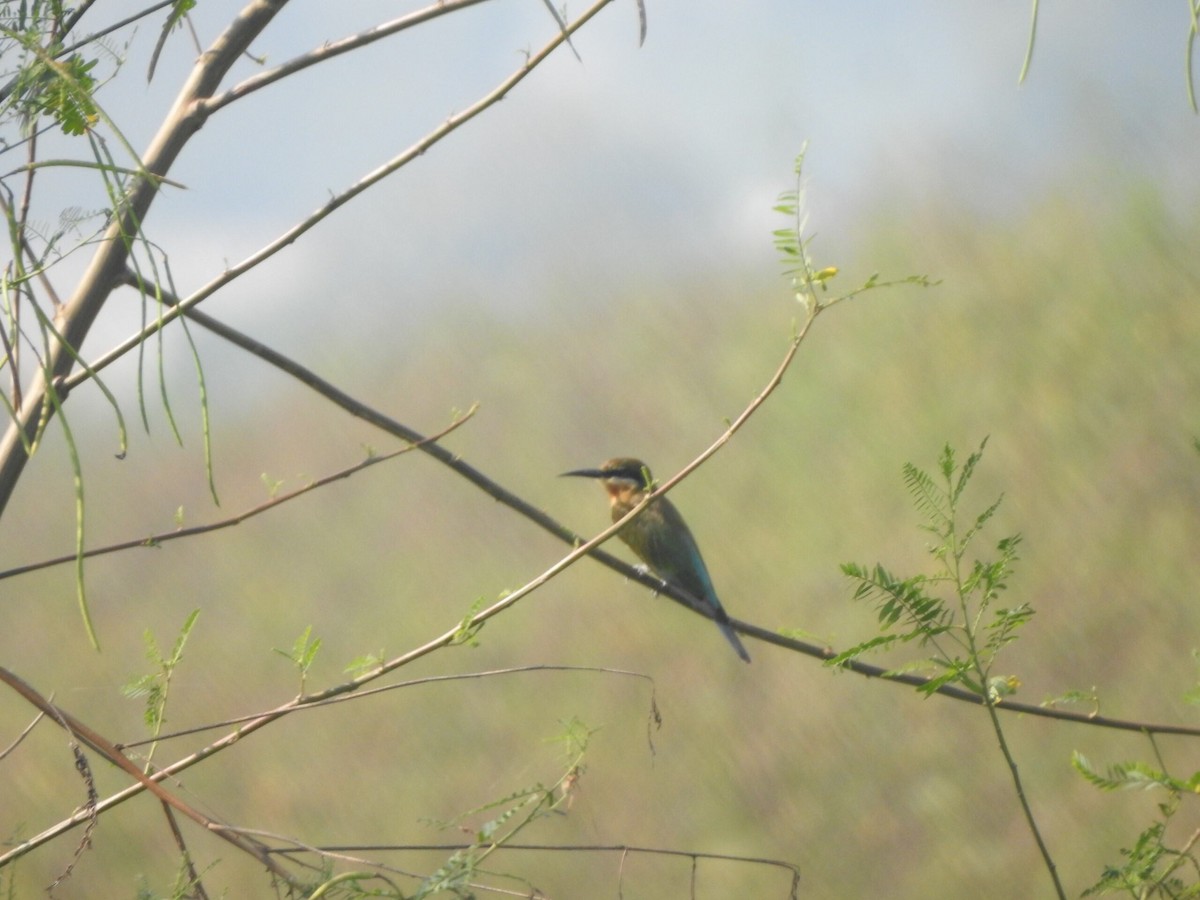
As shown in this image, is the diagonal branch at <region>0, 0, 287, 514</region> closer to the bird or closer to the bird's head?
the bird

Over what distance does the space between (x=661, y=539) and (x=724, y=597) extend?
330mm

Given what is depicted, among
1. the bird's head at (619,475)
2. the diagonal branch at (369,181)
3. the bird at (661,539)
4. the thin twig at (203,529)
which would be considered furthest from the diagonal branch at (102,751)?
the bird's head at (619,475)

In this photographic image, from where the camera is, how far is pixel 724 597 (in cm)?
152

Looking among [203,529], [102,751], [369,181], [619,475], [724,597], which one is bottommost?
[102,751]

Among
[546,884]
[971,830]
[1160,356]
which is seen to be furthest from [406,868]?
[1160,356]

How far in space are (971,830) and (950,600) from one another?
287 millimetres

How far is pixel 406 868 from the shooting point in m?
1.39

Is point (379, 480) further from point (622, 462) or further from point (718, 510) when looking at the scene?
point (718, 510)

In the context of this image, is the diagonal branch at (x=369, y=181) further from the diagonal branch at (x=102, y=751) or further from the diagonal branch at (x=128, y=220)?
the diagonal branch at (x=102, y=751)

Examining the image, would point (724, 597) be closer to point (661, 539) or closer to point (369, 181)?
point (661, 539)

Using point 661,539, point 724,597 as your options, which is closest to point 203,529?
point 724,597

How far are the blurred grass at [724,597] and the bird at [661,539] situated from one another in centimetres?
5

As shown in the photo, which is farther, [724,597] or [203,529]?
[724,597]

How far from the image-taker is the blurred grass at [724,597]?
1.37 metres
